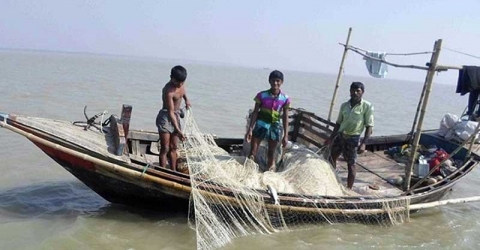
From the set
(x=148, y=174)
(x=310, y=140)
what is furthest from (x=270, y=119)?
(x=148, y=174)

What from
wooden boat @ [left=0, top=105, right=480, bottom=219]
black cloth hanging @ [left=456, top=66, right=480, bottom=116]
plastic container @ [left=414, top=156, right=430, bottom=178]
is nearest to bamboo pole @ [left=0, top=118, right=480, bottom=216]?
wooden boat @ [left=0, top=105, right=480, bottom=219]

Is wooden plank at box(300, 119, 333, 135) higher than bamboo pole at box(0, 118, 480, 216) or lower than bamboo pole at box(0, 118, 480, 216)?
higher

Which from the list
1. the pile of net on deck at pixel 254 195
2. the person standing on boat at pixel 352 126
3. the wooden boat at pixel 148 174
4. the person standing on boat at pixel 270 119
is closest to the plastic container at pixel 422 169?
the wooden boat at pixel 148 174

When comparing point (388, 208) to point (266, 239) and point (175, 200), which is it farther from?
point (175, 200)

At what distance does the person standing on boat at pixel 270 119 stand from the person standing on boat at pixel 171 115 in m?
0.99

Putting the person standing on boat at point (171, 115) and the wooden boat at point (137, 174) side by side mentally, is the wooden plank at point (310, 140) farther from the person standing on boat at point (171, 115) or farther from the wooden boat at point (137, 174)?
the person standing on boat at point (171, 115)

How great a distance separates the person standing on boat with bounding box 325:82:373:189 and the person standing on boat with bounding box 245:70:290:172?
84 cm

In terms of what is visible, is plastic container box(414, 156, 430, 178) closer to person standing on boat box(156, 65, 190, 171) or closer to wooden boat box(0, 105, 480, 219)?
wooden boat box(0, 105, 480, 219)

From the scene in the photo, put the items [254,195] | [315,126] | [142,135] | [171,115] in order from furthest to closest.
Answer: [315,126] → [142,135] → [171,115] → [254,195]

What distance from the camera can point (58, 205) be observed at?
6.36 m

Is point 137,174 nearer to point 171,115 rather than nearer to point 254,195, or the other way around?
point 171,115

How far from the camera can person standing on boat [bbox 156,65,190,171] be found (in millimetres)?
5195

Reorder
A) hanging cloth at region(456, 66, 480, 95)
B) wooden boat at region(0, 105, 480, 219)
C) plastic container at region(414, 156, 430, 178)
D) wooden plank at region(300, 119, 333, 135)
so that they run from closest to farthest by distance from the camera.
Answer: wooden boat at region(0, 105, 480, 219)
wooden plank at region(300, 119, 333, 135)
plastic container at region(414, 156, 430, 178)
hanging cloth at region(456, 66, 480, 95)

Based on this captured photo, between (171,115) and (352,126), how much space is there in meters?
2.52
